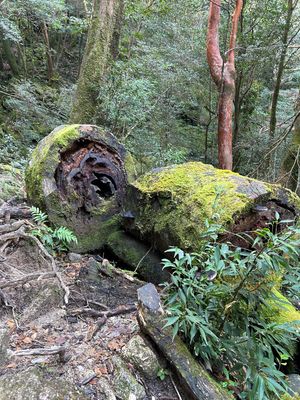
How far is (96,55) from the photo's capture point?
653 centimetres

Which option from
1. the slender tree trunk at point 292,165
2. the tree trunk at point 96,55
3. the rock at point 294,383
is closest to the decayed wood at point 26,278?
the rock at point 294,383

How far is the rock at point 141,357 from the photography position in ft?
6.76

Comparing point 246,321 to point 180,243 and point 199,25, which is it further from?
point 199,25

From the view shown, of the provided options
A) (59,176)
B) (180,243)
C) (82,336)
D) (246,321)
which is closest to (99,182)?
(59,176)

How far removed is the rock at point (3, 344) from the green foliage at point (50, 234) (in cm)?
113

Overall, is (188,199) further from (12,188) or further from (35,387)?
(12,188)

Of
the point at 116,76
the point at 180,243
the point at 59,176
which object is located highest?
the point at 116,76

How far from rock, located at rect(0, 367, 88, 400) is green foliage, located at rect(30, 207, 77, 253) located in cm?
157

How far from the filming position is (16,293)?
8.98 ft

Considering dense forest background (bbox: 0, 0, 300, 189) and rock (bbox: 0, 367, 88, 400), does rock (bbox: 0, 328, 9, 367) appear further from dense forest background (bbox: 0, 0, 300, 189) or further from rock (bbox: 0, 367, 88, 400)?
dense forest background (bbox: 0, 0, 300, 189)

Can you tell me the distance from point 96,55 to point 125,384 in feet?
19.8

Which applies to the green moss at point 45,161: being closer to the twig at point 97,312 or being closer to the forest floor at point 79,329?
the forest floor at point 79,329

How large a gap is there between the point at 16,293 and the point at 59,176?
59.9 inches

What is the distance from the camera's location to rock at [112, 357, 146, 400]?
1.95m
